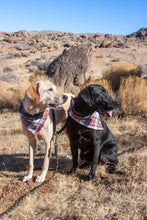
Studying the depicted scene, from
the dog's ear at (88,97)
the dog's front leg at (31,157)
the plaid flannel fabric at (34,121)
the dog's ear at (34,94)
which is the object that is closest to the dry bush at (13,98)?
the dog's front leg at (31,157)

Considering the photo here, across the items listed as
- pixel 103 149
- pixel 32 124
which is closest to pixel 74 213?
pixel 103 149

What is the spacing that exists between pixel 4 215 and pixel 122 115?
210 inches

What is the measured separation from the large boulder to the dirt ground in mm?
4898

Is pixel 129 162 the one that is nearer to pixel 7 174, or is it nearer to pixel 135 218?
pixel 135 218

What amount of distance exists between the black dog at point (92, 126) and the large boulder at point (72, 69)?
555 centimetres

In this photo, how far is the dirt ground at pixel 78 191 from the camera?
2.44 meters

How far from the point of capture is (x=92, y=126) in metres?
2.86

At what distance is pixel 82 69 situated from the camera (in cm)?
931

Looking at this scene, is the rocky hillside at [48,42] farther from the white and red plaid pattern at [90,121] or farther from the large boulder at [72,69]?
the white and red plaid pattern at [90,121]

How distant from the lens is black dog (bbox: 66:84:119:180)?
280 centimetres

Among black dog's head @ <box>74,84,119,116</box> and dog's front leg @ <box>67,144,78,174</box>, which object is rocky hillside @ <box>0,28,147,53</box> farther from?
black dog's head @ <box>74,84,119,116</box>

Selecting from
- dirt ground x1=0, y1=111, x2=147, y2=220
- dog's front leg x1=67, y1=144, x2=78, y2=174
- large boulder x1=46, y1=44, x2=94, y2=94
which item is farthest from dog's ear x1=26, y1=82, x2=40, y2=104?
large boulder x1=46, y1=44, x2=94, y2=94

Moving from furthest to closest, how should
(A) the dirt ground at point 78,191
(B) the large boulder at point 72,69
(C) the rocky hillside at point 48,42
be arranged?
(C) the rocky hillside at point 48,42 → (B) the large boulder at point 72,69 → (A) the dirt ground at point 78,191

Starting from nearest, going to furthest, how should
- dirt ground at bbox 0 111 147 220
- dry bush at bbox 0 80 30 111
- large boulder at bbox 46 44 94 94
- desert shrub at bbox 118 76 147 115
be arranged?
dirt ground at bbox 0 111 147 220 → desert shrub at bbox 118 76 147 115 → dry bush at bbox 0 80 30 111 → large boulder at bbox 46 44 94 94
